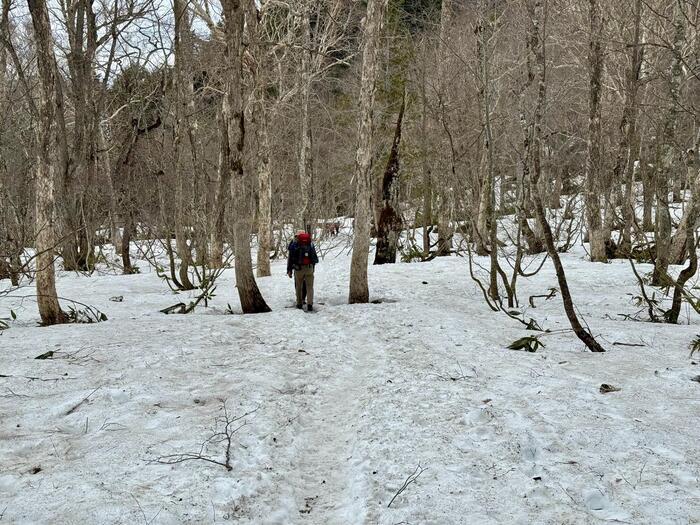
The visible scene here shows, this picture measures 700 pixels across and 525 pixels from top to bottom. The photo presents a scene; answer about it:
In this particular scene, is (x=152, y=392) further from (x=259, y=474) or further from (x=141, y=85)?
→ (x=141, y=85)

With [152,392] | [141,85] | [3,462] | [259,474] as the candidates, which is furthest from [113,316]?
[141,85]

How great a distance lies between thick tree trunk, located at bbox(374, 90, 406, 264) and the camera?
1538 centimetres

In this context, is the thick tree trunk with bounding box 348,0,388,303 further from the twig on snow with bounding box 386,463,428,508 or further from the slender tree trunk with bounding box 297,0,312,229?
the slender tree trunk with bounding box 297,0,312,229

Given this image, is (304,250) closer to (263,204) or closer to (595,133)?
(263,204)

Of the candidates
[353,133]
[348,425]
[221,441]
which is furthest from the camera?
[353,133]

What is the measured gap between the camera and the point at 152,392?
16.8ft

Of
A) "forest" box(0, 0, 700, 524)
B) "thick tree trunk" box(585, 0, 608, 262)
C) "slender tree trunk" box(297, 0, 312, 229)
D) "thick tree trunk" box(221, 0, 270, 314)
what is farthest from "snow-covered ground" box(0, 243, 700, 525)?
"slender tree trunk" box(297, 0, 312, 229)

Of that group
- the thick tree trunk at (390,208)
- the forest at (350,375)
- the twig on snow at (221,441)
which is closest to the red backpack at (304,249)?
the forest at (350,375)

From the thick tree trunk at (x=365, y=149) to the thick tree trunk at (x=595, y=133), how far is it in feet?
26.3

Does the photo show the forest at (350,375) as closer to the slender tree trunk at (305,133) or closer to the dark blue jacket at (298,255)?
the dark blue jacket at (298,255)

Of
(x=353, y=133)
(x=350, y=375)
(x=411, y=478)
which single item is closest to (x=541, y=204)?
(x=350, y=375)

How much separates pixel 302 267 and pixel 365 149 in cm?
285

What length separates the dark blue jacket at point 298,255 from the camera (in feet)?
34.7

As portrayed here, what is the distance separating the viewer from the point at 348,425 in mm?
4883
